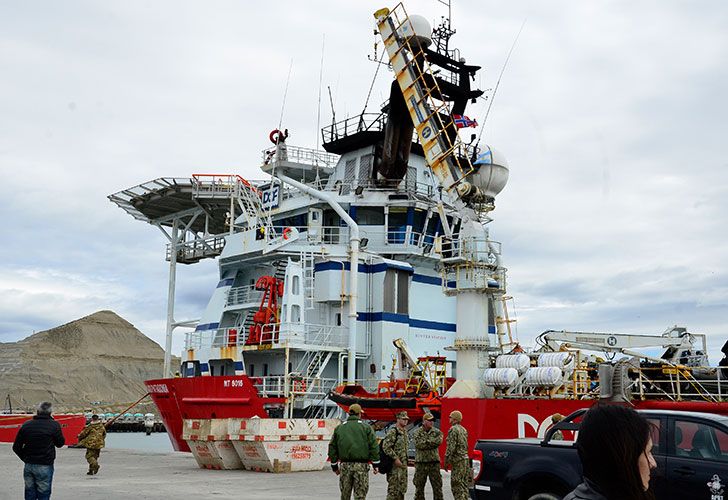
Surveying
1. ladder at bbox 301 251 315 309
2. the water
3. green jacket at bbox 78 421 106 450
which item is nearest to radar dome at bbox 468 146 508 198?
ladder at bbox 301 251 315 309

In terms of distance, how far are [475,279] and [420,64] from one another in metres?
9.64

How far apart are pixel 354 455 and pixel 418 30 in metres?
18.7

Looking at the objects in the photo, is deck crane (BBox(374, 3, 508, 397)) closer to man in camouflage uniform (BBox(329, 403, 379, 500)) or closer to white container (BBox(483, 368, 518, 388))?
white container (BBox(483, 368, 518, 388))

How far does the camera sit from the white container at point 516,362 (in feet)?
56.5

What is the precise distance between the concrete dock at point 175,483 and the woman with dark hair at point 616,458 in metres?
10.4

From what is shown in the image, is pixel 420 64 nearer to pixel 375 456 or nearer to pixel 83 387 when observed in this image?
pixel 375 456

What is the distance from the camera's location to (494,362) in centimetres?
1934

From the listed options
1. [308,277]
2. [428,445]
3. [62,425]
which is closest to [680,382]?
[428,445]

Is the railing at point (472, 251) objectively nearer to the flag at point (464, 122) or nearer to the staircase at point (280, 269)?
the flag at point (464, 122)

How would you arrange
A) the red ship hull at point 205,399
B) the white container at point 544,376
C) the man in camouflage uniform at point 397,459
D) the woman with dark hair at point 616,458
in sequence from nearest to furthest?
the woman with dark hair at point 616,458
the man in camouflage uniform at point 397,459
the white container at point 544,376
the red ship hull at point 205,399

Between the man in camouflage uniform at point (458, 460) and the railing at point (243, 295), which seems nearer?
the man in camouflage uniform at point (458, 460)

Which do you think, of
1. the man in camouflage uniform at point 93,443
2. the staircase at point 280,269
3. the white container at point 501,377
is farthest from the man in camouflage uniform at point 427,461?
the staircase at point 280,269

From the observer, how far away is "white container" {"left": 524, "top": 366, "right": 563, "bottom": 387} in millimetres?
16250

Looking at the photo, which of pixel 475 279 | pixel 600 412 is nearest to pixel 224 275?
pixel 475 279
